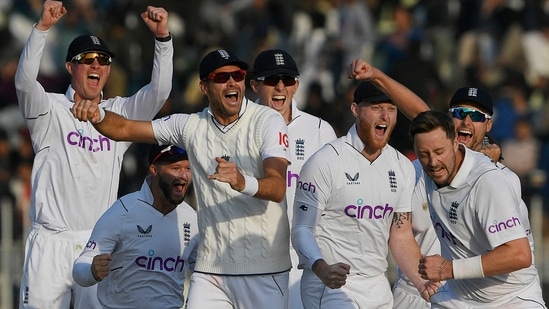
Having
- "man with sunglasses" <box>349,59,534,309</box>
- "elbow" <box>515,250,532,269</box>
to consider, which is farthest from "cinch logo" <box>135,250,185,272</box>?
"elbow" <box>515,250,532,269</box>

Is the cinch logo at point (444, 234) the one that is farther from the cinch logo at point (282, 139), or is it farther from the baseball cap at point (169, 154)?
the baseball cap at point (169, 154)

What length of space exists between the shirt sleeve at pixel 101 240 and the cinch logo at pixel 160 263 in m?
0.28

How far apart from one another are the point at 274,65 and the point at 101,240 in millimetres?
2190

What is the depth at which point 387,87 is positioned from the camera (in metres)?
10.6

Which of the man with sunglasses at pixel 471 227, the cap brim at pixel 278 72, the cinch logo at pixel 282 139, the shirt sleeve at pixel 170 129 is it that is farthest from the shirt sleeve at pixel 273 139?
the cap brim at pixel 278 72

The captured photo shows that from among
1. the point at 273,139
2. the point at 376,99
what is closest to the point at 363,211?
the point at 376,99

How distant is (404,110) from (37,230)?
10.7ft

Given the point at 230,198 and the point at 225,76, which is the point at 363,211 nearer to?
the point at 230,198

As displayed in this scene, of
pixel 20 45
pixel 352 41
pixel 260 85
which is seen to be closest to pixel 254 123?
pixel 260 85

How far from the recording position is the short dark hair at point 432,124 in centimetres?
900

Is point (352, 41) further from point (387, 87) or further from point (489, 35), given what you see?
point (387, 87)

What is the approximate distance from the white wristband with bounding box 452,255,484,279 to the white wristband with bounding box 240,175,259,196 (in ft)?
4.78

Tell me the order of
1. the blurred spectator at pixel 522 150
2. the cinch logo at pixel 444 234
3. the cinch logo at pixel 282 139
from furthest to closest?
the blurred spectator at pixel 522 150, the cinch logo at pixel 282 139, the cinch logo at pixel 444 234

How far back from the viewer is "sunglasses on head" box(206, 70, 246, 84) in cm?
992
